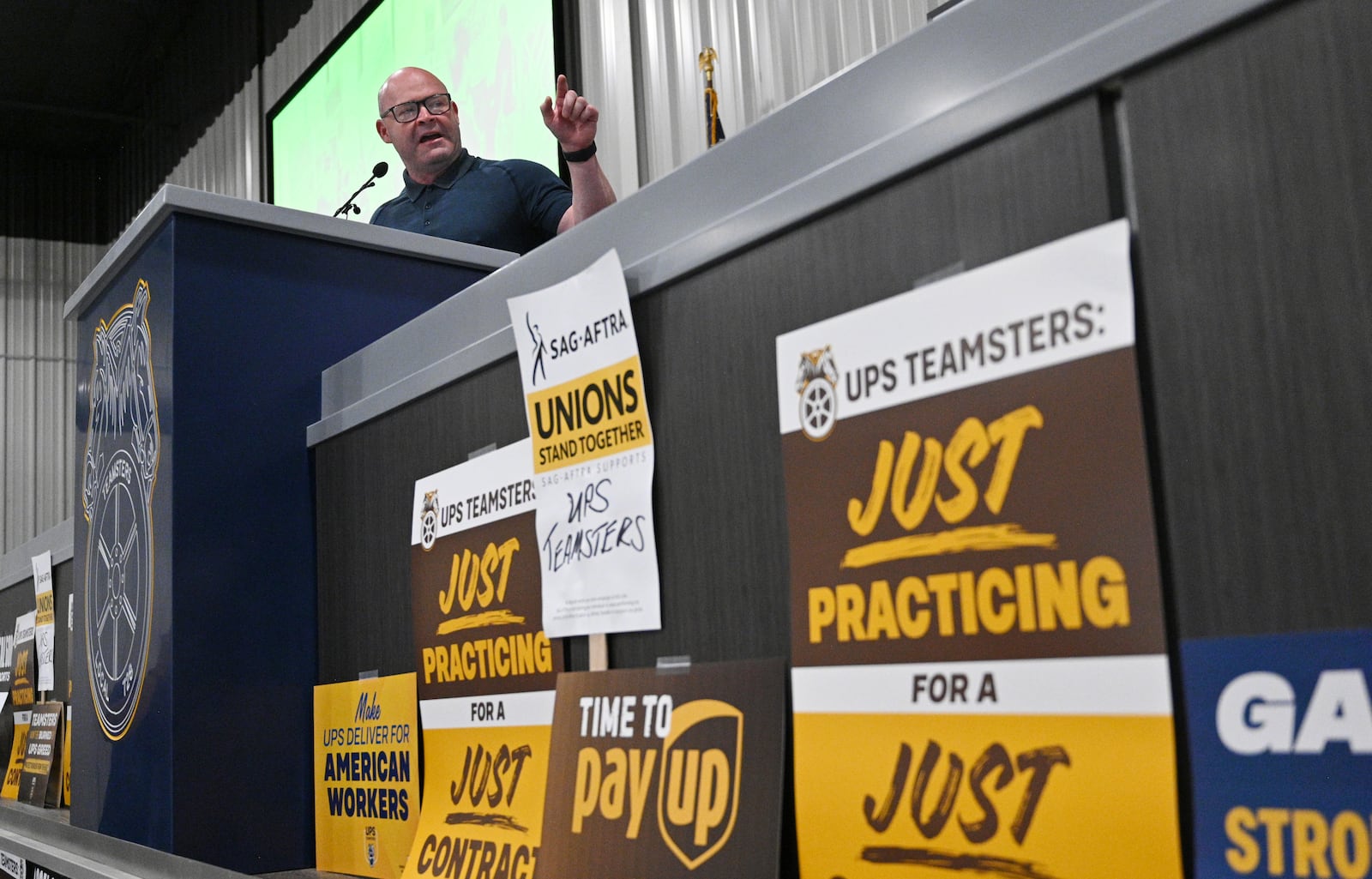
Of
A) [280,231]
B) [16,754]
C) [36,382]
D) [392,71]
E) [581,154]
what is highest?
[392,71]

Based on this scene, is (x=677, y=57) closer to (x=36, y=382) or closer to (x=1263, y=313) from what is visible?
(x=1263, y=313)

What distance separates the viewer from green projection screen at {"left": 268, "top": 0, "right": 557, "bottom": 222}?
307 centimetres

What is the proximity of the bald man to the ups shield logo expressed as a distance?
797mm

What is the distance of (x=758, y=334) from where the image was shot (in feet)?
2.15

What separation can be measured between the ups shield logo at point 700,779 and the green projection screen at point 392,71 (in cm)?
235

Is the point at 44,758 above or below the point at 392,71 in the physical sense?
below

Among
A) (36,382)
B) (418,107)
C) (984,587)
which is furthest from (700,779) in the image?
(36,382)

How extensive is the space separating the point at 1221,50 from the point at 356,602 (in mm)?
857

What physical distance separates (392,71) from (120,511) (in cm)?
293

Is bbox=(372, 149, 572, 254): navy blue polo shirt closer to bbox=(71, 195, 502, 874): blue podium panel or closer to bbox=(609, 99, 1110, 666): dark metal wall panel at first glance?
bbox=(71, 195, 502, 874): blue podium panel

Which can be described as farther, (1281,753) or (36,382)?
(36,382)

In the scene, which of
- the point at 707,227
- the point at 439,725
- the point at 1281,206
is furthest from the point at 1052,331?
the point at 439,725

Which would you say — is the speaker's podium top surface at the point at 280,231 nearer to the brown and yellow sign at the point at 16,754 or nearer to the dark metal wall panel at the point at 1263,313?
the dark metal wall panel at the point at 1263,313

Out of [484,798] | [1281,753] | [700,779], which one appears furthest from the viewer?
[484,798]
